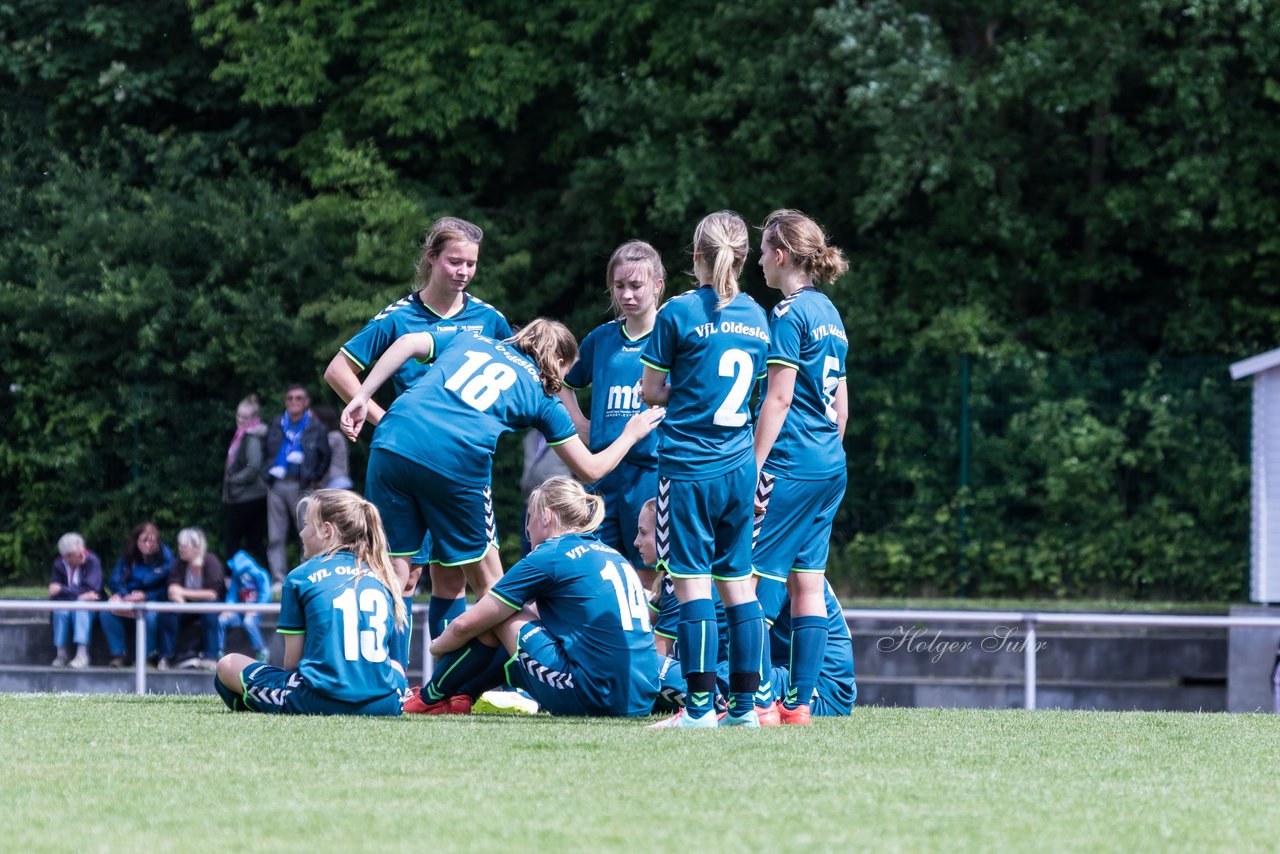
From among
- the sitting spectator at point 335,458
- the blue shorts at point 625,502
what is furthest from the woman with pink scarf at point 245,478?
the blue shorts at point 625,502

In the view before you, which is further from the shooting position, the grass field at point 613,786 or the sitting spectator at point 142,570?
the sitting spectator at point 142,570

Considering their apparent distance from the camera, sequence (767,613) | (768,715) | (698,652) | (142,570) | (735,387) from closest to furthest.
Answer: (698,652), (735,387), (768,715), (767,613), (142,570)

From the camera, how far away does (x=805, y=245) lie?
7.33 metres

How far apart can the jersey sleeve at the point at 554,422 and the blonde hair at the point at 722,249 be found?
106 cm

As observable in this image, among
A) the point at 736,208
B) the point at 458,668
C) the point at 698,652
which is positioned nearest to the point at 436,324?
the point at 458,668

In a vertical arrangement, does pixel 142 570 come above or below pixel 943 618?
above

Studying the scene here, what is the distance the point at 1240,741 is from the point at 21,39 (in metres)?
20.9

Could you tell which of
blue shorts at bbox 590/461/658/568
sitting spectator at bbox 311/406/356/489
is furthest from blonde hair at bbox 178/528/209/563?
blue shorts at bbox 590/461/658/568

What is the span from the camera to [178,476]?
66.5 ft

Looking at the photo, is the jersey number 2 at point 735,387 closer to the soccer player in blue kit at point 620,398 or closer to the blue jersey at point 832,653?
the blue jersey at point 832,653

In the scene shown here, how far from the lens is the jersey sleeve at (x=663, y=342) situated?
23.0 feet

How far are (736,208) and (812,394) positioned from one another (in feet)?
44.0

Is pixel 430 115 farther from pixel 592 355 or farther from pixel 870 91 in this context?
pixel 592 355

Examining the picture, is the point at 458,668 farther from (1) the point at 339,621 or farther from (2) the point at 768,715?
(2) the point at 768,715
